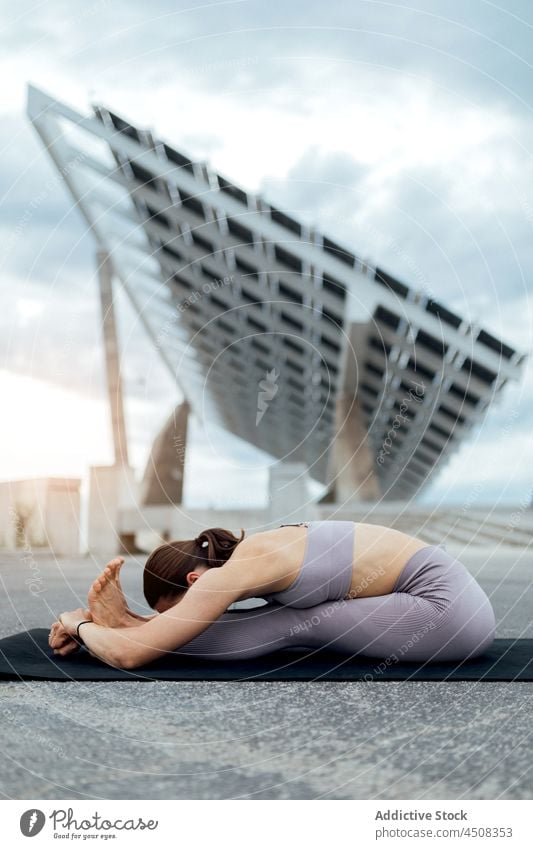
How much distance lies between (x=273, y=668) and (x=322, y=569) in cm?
44

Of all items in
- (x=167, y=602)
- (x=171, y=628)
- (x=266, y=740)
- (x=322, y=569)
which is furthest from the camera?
(x=167, y=602)

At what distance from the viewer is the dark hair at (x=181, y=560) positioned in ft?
9.66

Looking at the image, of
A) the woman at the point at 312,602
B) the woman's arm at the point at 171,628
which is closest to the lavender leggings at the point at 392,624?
the woman at the point at 312,602

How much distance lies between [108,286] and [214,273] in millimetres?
3530

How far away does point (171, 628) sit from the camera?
2.74m

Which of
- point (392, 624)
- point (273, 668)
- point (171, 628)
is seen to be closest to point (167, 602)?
point (171, 628)

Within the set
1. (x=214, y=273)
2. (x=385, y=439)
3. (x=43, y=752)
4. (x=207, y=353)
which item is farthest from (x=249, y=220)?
(x=43, y=752)

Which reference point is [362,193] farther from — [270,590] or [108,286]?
[108,286]

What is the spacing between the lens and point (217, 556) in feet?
9.69

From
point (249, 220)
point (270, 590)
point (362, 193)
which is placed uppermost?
point (249, 220)

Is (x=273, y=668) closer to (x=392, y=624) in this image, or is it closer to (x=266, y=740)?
(x=392, y=624)

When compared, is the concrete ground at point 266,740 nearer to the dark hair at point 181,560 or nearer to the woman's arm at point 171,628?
the woman's arm at point 171,628

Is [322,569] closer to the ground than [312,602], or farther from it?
farther from it

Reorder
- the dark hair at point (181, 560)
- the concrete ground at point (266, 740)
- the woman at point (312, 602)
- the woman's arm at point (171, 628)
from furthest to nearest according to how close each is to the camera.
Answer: the dark hair at point (181, 560), the woman at point (312, 602), the woman's arm at point (171, 628), the concrete ground at point (266, 740)
